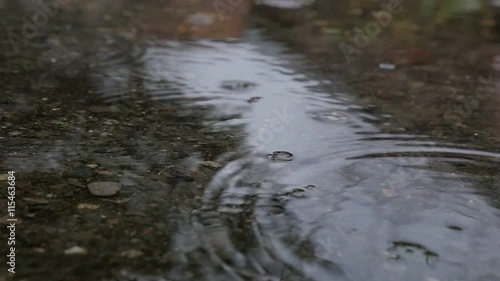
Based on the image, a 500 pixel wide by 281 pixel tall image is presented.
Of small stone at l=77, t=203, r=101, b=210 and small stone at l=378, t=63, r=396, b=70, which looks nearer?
small stone at l=77, t=203, r=101, b=210

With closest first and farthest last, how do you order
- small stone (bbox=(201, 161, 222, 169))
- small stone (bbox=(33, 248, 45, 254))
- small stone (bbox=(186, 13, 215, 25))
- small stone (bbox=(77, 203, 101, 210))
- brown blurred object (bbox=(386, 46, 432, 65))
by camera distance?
small stone (bbox=(33, 248, 45, 254)) → small stone (bbox=(77, 203, 101, 210)) → small stone (bbox=(201, 161, 222, 169)) → brown blurred object (bbox=(386, 46, 432, 65)) → small stone (bbox=(186, 13, 215, 25))

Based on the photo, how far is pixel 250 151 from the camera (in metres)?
2.13

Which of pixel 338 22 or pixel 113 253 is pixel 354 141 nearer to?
pixel 113 253

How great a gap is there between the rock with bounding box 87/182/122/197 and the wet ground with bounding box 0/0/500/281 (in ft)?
0.08

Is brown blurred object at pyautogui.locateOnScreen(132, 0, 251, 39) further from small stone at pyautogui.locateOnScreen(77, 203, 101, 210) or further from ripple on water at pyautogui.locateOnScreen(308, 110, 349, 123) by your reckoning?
small stone at pyautogui.locateOnScreen(77, 203, 101, 210)

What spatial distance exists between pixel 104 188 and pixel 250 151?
553mm

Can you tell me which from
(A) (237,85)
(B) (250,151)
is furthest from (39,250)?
(A) (237,85)

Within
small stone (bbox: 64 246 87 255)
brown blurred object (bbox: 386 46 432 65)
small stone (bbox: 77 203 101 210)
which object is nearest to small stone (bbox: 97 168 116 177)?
small stone (bbox: 77 203 101 210)

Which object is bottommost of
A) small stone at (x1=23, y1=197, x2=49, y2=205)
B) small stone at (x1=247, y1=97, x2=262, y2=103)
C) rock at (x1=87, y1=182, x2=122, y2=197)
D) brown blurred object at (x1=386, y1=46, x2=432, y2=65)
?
small stone at (x1=23, y1=197, x2=49, y2=205)

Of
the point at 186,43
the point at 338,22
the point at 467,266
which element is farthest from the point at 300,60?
the point at 467,266

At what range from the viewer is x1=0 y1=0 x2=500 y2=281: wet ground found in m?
1.52

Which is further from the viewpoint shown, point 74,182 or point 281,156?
point 281,156

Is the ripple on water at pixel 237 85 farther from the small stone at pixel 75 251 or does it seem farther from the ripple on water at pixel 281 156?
the small stone at pixel 75 251

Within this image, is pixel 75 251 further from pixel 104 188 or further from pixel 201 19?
pixel 201 19
